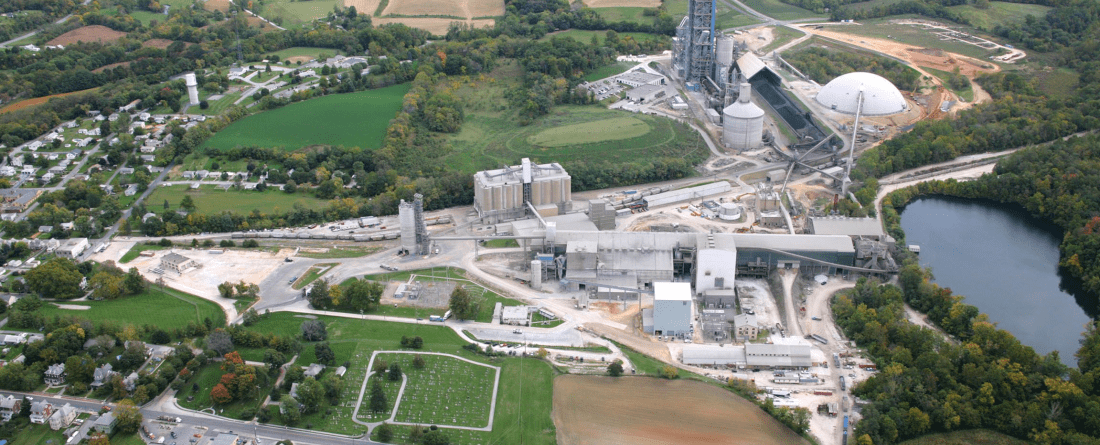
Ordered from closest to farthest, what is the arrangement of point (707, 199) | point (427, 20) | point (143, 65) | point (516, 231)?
1. point (516, 231)
2. point (707, 199)
3. point (143, 65)
4. point (427, 20)

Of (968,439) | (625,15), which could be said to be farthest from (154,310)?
(625,15)

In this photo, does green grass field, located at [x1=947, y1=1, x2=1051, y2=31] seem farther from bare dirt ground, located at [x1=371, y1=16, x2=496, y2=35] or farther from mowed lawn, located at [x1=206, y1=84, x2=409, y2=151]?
mowed lawn, located at [x1=206, y1=84, x2=409, y2=151]

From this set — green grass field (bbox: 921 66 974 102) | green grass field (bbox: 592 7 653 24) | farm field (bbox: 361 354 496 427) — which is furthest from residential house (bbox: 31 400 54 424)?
green grass field (bbox: 592 7 653 24)

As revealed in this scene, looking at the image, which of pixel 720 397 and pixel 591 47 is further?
pixel 591 47

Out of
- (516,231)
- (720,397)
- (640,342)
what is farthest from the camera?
(516,231)

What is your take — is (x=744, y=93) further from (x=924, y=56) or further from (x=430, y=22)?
(x=430, y=22)

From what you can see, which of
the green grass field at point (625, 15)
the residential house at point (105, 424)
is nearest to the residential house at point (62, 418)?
the residential house at point (105, 424)

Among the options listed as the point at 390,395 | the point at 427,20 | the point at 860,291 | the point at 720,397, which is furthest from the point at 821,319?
the point at 427,20

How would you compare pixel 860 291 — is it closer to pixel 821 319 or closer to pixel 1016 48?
pixel 821 319
